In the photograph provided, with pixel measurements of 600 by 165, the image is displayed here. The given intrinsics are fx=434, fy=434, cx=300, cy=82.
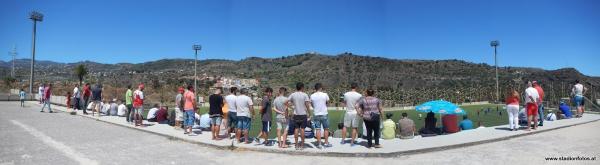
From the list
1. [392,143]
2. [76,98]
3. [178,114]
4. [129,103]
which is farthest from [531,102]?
[76,98]

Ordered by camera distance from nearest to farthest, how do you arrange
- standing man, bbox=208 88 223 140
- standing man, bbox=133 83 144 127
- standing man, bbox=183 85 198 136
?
standing man, bbox=208 88 223 140
standing man, bbox=183 85 198 136
standing man, bbox=133 83 144 127

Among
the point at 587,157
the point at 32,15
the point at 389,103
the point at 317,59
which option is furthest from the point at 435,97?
the point at 317,59

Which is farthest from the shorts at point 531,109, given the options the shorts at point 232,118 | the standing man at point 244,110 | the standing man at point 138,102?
the standing man at point 138,102

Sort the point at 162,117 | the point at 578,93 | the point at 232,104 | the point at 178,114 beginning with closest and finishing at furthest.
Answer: the point at 232,104, the point at 178,114, the point at 162,117, the point at 578,93

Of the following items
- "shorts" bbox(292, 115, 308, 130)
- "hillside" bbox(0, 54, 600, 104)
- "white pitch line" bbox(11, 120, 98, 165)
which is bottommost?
"white pitch line" bbox(11, 120, 98, 165)

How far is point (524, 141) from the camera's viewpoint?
10906 millimetres

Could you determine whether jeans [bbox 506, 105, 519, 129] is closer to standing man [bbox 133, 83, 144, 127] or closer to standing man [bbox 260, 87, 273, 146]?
standing man [bbox 260, 87, 273, 146]

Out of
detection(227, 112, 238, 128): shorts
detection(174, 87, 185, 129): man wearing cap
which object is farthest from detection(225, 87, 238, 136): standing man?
detection(174, 87, 185, 129): man wearing cap

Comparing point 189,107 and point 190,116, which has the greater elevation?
point 189,107

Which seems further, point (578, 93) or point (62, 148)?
point (578, 93)

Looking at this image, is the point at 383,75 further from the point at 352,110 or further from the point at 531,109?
the point at 352,110

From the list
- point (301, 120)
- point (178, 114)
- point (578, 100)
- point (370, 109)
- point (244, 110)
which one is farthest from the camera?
point (578, 100)

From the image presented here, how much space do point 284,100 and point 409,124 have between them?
3.66 metres

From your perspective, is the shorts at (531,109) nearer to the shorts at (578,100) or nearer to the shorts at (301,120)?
the shorts at (578,100)
